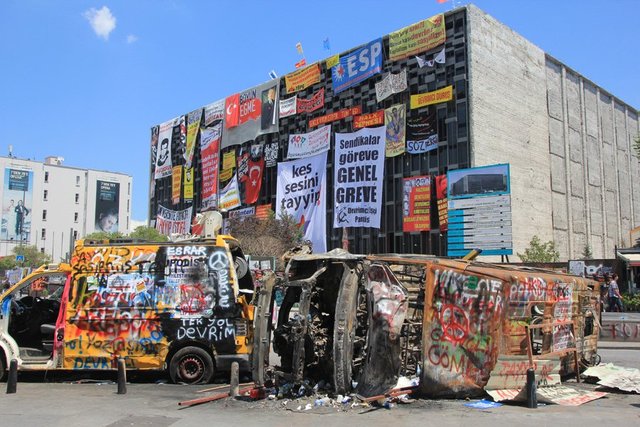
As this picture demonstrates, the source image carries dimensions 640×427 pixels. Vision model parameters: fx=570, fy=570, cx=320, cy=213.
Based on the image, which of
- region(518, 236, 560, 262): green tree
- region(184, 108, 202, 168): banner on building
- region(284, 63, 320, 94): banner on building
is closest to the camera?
region(518, 236, 560, 262): green tree

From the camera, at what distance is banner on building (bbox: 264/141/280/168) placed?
171 ft

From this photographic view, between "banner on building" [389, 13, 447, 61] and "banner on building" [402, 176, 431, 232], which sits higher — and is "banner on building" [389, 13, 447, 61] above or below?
above

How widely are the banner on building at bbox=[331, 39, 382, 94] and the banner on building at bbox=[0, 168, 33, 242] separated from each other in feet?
257

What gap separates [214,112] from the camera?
5959 cm

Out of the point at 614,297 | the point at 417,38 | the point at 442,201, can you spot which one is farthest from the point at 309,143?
the point at 614,297

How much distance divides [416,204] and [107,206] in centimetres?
9008

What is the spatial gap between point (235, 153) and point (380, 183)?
19707 mm

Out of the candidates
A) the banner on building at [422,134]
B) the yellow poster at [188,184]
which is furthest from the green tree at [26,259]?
the banner on building at [422,134]

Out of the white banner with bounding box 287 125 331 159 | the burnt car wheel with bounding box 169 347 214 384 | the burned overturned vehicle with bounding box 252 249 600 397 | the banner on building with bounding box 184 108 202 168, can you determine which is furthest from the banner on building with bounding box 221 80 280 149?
the burned overturned vehicle with bounding box 252 249 600 397

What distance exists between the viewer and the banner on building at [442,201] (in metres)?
37.9

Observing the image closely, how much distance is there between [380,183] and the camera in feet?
138

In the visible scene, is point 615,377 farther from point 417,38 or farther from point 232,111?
point 232,111

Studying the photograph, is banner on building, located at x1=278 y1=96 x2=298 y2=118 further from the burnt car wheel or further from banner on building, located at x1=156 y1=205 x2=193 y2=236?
the burnt car wheel

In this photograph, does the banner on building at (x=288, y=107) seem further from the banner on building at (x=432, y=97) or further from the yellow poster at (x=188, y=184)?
the yellow poster at (x=188, y=184)
